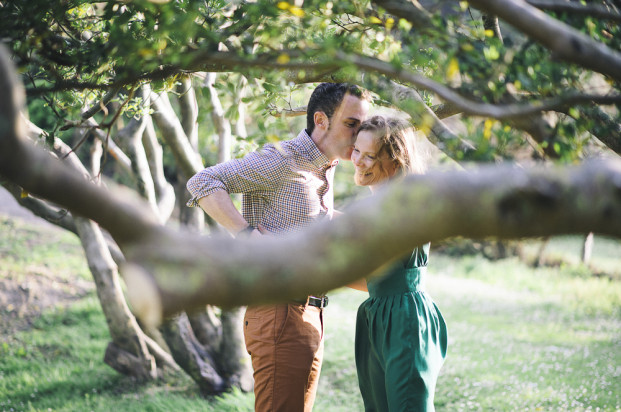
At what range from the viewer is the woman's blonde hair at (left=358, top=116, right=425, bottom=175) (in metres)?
3.11

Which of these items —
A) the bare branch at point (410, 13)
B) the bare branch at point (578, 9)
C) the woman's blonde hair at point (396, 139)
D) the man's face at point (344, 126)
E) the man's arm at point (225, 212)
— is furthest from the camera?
the man's face at point (344, 126)

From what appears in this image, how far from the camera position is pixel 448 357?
729 centimetres

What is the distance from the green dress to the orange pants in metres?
0.33

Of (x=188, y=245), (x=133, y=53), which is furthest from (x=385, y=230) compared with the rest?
(x=133, y=53)

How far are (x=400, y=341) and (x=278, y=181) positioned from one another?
3.66 ft

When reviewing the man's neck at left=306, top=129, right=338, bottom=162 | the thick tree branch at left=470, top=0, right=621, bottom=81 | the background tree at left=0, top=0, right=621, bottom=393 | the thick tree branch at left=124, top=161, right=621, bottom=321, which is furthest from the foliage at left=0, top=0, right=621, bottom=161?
the man's neck at left=306, top=129, right=338, bottom=162

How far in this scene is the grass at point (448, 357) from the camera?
5.51 metres

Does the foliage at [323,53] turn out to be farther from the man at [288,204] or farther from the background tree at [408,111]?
the man at [288,204]

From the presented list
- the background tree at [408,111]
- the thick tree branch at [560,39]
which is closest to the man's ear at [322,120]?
the background tree at [408,111]

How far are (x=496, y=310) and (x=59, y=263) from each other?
25.7ft

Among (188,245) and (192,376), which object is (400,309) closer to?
(188,245)

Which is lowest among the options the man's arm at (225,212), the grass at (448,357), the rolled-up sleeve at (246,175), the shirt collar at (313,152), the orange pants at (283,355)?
the grass at (448,357)

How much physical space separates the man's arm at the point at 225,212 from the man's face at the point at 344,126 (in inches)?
25.2

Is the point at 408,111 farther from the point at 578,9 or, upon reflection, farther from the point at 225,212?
the point at 225,212
